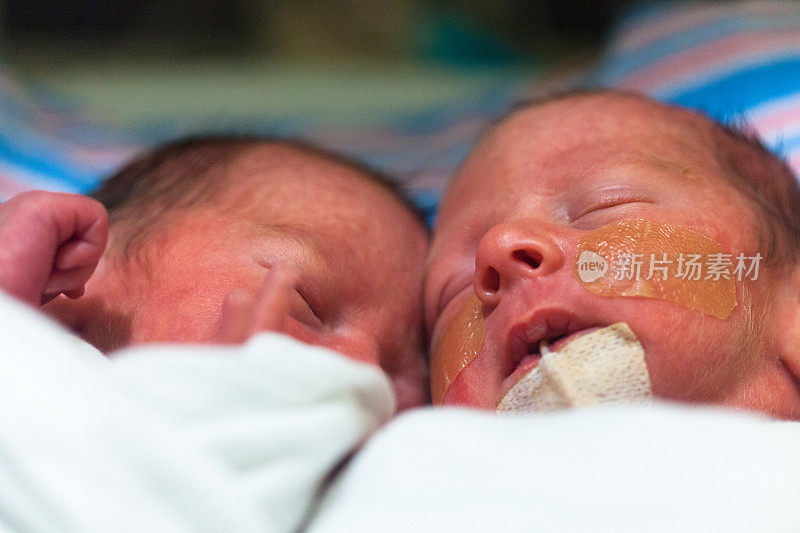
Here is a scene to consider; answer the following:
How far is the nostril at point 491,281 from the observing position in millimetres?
814

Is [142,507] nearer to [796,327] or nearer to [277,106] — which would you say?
[796,327]

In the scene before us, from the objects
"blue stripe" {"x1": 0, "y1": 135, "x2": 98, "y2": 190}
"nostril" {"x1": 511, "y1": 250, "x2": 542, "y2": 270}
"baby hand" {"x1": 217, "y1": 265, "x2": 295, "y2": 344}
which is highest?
"baby hand" {"x1": 217, "y1": 265, "x2": 295, "y2": 344}

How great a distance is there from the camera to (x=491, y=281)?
0.82 m

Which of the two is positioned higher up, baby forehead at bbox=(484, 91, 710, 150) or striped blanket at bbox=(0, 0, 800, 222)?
baby forehead at bbox=(484, 91, 710, 150)

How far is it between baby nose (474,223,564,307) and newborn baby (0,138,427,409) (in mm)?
162

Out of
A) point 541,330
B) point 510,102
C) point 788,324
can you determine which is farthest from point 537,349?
point 510,102

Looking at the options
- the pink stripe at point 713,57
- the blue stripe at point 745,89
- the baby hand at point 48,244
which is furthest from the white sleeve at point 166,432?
the pink stripe at point 713,57

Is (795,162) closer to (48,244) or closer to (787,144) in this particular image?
(787,144)

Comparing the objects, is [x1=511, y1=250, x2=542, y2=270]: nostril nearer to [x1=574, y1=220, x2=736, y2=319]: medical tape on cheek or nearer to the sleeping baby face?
[x1=574, y1=220, x2=736, y2=319]: medical tape on cheek

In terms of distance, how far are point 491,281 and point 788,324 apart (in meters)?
0.32

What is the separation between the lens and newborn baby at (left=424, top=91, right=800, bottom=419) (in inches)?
29.7

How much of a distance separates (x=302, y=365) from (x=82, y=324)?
374 mm

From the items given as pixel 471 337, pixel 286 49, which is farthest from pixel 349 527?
pixel 286 49

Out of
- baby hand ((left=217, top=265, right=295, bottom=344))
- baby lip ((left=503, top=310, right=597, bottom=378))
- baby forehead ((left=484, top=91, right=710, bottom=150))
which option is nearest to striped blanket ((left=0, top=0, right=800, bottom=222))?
baby forehead ((left=484, top=91, right=710, bottom=150))
